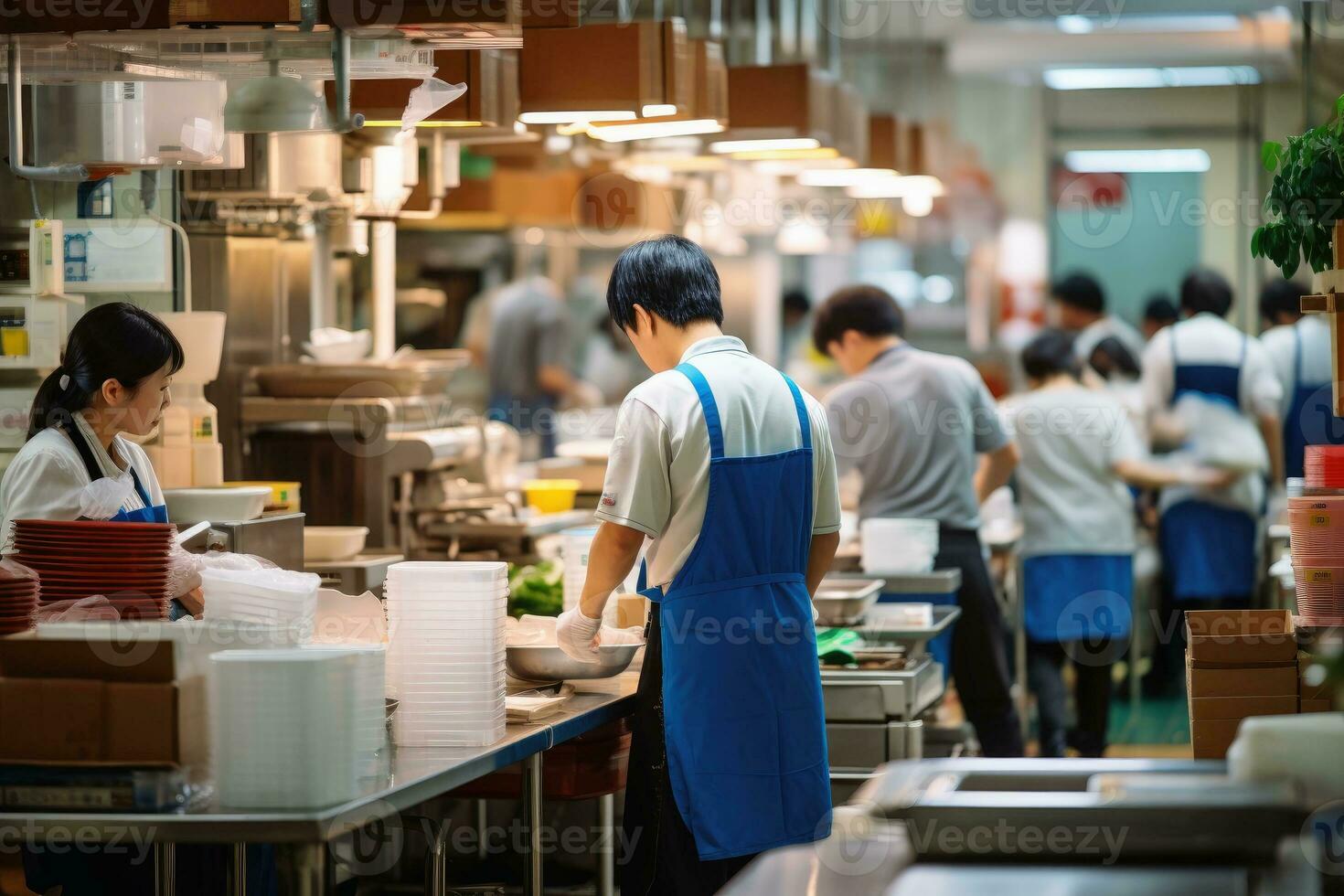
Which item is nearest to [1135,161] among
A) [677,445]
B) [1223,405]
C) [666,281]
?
[1223,405]

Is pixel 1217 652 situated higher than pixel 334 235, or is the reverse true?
pixel 334 235

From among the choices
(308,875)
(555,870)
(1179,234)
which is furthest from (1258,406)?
(1179,234)

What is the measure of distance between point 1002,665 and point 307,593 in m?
3.30

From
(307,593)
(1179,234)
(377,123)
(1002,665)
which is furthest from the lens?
(1179,234)

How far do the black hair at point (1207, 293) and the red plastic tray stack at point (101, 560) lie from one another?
4.88 metres

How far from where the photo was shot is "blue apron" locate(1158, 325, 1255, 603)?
279 inches

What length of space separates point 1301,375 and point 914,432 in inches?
87.0

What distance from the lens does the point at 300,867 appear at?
2590mm

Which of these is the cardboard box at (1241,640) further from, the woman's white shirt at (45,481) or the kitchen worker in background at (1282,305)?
the kitchen worker in background at (1282,305)

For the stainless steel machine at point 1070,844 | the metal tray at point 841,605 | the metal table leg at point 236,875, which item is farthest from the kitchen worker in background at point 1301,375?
the metal table leg at point 236,875

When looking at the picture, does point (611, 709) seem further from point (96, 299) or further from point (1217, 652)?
point (96, 299)

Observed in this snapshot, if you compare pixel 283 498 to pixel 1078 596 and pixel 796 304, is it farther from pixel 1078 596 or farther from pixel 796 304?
pixel 796 304

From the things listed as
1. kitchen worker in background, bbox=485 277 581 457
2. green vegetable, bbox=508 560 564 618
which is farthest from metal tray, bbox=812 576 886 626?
kitchen worker in background, bbox=485 277 581 457

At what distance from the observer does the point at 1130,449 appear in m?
6.78
